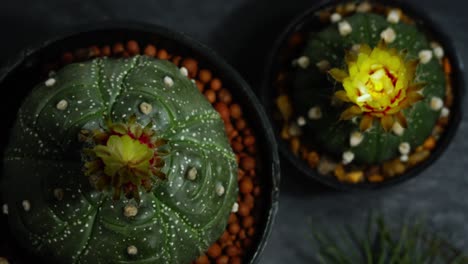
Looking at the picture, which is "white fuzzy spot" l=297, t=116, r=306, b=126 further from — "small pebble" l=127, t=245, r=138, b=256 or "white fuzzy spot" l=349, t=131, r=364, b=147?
"small pebble" l=127, t=245, r=138, b=256

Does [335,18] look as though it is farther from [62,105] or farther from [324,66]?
[62,105]

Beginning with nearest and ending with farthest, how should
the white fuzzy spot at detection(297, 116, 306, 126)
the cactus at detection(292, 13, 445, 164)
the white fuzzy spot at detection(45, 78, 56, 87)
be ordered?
1. the white fuzzy spot at detection(45, 78, 56, 87)
2. the cactus at detection(292, 13, 445, 164)
3. the white fuzzy spot at detection(297, 116, 306, 126)

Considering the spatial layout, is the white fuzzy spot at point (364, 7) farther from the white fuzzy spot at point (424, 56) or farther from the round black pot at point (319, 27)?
the white fuzzy spot at point (424, 56)

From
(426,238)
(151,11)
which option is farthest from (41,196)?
(426,238)

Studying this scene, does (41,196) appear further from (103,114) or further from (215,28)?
(215,28)

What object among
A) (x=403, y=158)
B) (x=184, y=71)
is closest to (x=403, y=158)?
(x=403, y=158)

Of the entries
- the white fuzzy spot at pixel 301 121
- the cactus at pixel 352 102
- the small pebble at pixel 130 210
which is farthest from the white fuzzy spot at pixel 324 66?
the small pebble at pixel 130 210

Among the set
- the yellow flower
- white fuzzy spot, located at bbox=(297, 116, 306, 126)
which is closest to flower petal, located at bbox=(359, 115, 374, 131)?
the yellow flower

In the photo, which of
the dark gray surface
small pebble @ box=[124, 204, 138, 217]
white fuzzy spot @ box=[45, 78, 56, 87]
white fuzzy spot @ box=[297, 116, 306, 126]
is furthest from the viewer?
the dark gray surface
